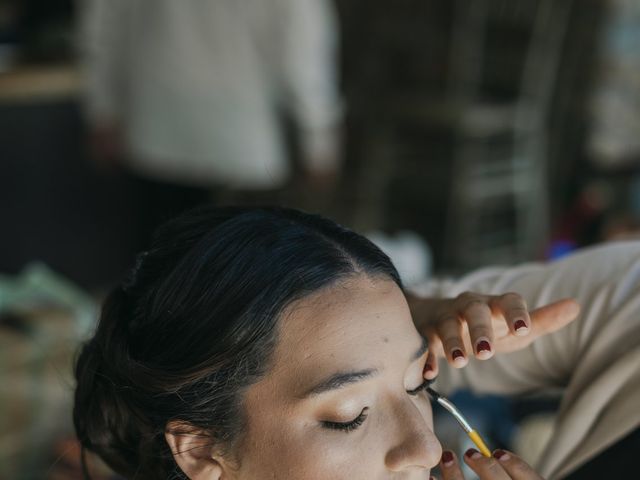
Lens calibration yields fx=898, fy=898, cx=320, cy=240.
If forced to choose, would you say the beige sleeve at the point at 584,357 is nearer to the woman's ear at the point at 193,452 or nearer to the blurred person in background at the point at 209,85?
the woman's ear at the point at 193,452

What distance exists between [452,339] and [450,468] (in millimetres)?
163

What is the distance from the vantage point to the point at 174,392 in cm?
108

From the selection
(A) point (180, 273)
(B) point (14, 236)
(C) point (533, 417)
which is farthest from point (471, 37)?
(A) point (180, 273)

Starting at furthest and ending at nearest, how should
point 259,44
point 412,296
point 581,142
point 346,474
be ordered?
point 581,142 → point 259,44 → point 412,296 → point 346,474

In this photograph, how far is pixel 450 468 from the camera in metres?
1.11

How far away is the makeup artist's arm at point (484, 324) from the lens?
3.74 ft

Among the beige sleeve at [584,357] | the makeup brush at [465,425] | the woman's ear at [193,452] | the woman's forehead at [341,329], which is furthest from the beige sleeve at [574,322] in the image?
the woman's ear at [193,452]

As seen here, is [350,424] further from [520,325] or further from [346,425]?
[520,325]

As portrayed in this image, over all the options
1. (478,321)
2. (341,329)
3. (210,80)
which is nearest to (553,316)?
(478,321)

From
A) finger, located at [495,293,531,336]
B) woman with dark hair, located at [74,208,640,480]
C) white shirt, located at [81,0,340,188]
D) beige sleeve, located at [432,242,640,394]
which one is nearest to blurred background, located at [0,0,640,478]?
white shirt, located at [81,0,340,188]

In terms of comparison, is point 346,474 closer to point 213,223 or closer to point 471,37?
point 213,223

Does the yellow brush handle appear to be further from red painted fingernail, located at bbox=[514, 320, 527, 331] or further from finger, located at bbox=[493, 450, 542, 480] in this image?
red painted fingernail, located at bbox=[514, 320, 527, 331]

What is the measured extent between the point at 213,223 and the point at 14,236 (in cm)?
281

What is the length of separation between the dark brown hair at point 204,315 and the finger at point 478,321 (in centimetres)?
11
